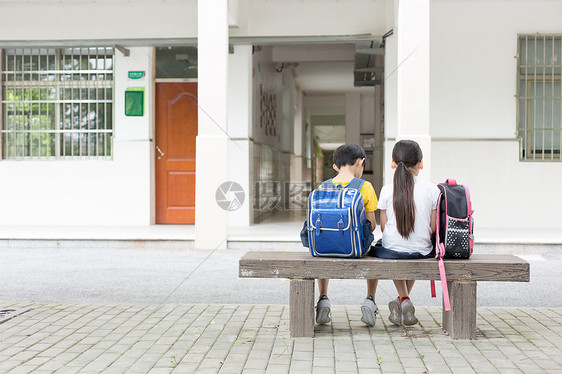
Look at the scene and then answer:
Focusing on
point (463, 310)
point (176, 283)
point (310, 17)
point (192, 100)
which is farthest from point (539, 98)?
point (463, 310)

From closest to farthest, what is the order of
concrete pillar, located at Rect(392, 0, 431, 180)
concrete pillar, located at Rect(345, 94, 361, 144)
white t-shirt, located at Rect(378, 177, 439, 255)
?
white t-shirt, located at Rect(378, 177, 439, 255), concrete pillar, located at Rect(392, 0, 431, 180), concrete pillar, located at Rect(345, 94, 361, 144)

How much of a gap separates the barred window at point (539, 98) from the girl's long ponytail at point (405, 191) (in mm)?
6927

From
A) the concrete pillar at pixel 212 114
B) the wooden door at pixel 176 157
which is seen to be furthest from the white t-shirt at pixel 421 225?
the wooden door at pixel 176 157

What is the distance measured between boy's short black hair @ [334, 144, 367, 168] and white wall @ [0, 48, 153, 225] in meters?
7.09

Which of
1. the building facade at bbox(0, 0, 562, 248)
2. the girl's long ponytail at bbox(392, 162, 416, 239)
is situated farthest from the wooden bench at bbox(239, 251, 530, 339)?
the building facade at bbox(0, 0, 562, 248)

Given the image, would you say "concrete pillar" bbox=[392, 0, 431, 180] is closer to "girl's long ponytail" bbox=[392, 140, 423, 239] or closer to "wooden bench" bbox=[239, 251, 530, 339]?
"girl's long ponytail" bbox=[392, 140, 423, 239]

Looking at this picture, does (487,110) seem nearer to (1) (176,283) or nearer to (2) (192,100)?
(2) (192,100)

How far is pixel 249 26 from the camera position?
1089cm

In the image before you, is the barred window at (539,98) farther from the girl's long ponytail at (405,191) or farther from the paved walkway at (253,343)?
the girl's long ponytail at (405,191)

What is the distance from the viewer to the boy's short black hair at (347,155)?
4.25 m

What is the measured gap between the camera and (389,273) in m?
3.89

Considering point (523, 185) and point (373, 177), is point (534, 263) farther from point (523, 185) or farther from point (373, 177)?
point (373, 177)

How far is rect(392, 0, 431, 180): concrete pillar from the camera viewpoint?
26.9 ft

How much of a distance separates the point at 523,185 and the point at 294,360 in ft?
25.9
